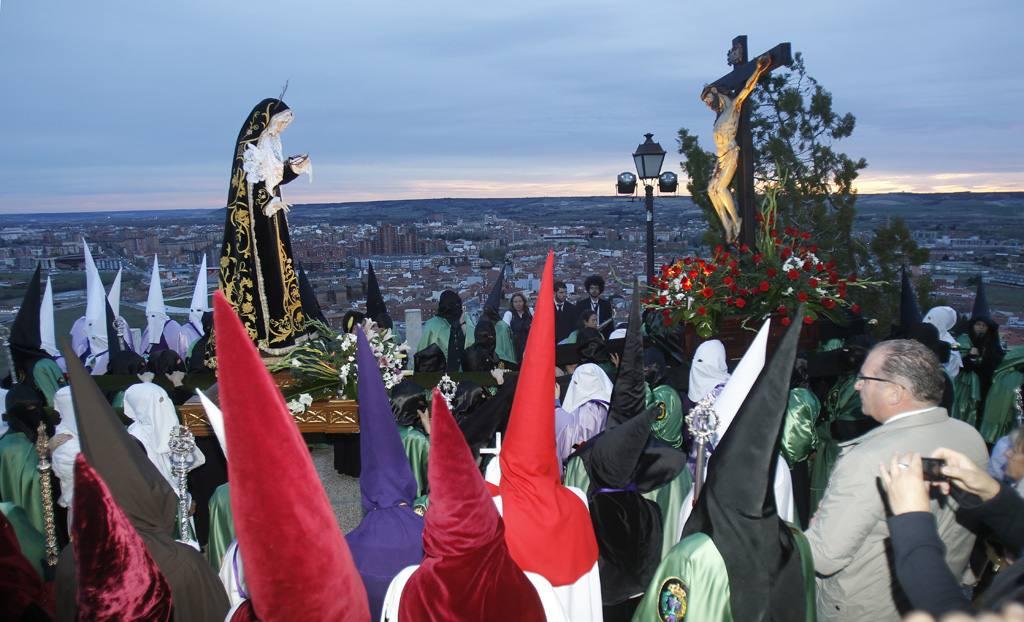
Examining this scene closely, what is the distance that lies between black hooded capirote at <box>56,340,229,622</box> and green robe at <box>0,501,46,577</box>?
1.15 m

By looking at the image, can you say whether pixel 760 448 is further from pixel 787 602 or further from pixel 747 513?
pixel 787 602

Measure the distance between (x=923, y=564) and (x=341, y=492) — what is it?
18.3 ft

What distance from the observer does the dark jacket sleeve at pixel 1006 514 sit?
92.3 inches


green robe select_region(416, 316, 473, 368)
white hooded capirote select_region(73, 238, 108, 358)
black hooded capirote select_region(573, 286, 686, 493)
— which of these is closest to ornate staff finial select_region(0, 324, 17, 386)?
white hooded capirote select_region(73, 238, 108, 358)

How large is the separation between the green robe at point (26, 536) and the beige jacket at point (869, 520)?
3.73 m

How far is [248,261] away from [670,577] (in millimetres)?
5544

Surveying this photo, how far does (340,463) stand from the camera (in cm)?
714

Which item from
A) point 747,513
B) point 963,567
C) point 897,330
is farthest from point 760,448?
point 897,330

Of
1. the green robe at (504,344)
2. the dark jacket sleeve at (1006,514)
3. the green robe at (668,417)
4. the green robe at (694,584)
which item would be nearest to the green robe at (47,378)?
the green robe at (504,344)

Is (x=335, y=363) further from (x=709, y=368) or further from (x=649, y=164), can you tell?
(x=649, y=164)

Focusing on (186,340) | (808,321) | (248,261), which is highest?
(248,261)

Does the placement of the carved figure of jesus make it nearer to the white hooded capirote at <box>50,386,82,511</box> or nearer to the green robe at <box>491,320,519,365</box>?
the green robe at <box>491,320,519,365</box>

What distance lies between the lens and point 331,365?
6.51 metres

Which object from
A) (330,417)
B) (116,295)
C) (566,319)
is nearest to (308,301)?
(330,417)
